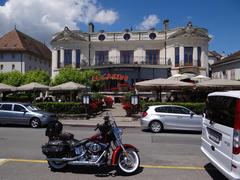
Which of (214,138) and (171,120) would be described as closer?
(214,138)

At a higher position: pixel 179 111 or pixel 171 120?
pixel 179 111

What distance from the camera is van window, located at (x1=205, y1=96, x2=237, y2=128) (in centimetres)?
569

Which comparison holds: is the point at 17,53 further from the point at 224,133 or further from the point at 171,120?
the point at 224,133

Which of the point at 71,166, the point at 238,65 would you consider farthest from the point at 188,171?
the point at 238,65

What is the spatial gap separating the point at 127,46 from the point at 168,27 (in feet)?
26.1

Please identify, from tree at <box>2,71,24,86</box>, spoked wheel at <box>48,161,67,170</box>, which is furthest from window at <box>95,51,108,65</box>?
spoked wheel at <box>48,161,67,170</box>

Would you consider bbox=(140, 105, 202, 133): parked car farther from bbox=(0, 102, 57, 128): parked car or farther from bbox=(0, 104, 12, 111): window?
bbox=(0, 104, 12, 111): window

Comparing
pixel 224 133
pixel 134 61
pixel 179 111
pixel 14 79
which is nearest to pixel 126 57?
pixel 134 61

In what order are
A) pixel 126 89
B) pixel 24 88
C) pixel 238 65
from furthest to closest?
pixel 238 65
pixel 126 89
pixel 24 88

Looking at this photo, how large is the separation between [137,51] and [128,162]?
43.6m

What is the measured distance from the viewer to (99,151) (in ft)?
22.5

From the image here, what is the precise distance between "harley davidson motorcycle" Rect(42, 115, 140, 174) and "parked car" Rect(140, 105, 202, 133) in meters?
8.15

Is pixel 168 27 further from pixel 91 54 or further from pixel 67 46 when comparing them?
pixel 67 46

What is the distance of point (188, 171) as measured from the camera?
7238mm
